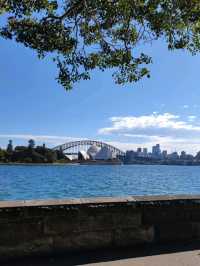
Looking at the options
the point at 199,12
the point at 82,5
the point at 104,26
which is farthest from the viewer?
the point at 104,26

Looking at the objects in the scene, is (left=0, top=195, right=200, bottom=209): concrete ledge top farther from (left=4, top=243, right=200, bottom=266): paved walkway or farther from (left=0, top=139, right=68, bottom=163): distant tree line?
(left=0, top=139, right=68, bottom=163): distant tree line

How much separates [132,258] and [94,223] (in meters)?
0.80

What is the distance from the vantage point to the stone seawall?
620 cm

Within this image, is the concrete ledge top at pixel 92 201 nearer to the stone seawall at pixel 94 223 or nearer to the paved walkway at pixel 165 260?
the stone seawall at pixel 94 223

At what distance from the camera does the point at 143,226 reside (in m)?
6.87

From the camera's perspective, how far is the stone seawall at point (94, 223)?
6195mm

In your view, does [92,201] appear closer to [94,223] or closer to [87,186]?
[94,223]

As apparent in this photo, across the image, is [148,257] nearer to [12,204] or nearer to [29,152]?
[12,204]

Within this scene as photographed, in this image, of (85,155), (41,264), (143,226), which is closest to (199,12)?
(143,226)

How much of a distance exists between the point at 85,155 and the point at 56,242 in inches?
7314

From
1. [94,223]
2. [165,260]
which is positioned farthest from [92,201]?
[165,260]

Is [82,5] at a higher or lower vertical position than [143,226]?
higher

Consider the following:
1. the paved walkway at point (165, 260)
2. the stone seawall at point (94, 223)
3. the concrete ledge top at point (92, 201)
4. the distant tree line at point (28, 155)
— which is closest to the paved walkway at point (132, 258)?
the paved walkway at point (165, 260)

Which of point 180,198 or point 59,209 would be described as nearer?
point 59,209
